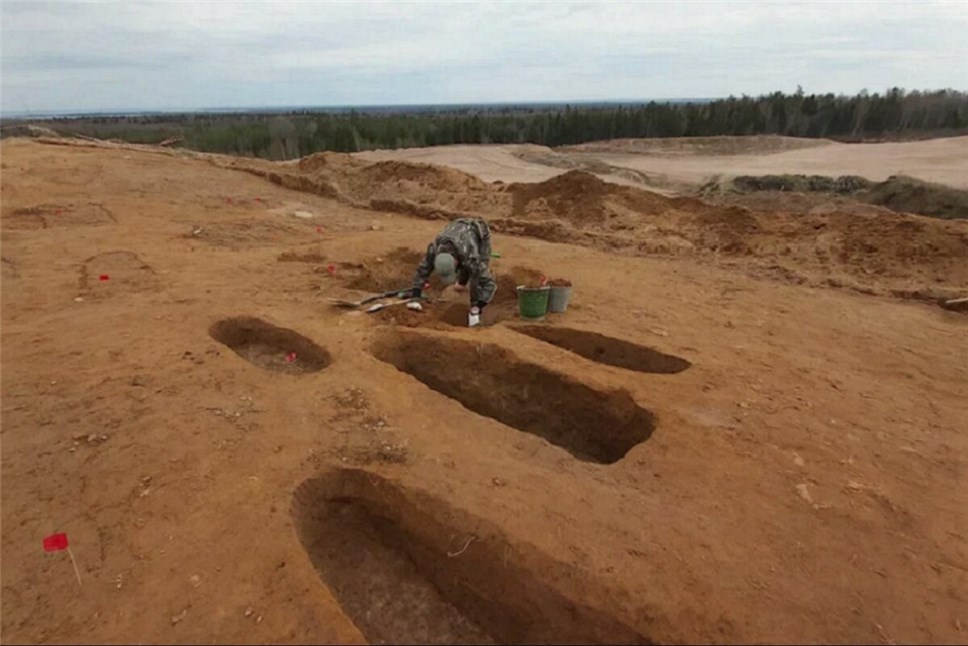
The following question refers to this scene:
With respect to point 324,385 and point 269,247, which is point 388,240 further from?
point 324,385

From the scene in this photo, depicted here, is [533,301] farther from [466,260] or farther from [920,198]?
[920,198]

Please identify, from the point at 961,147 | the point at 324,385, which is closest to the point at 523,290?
the point at 324,385

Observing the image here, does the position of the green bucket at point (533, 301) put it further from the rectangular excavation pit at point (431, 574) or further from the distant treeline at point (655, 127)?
the distant treeline at point (655, 127)

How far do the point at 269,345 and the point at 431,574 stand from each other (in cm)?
317

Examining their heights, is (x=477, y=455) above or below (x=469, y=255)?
below

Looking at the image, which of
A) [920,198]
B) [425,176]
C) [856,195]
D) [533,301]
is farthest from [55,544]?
[856,195]

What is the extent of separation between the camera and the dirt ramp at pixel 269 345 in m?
5.25

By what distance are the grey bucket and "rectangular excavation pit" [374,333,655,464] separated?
125 centimetres

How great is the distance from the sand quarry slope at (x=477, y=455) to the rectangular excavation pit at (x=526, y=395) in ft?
0.09

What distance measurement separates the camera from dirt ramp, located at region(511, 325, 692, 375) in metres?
5.33

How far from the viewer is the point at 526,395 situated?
A: 5156 millimetres

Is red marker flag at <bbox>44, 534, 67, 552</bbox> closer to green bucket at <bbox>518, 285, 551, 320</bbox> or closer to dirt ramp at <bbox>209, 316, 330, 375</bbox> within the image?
dirt ramp at <bbox>209, 316, 330, 375</bbox>

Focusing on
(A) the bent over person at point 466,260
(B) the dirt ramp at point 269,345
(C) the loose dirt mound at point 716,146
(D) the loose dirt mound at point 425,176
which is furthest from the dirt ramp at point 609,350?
(C) the loose dirt mound at point 716,146

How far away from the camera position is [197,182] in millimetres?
12102
